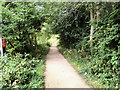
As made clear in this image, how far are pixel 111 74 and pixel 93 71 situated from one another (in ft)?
3.20

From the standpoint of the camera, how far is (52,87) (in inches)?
141

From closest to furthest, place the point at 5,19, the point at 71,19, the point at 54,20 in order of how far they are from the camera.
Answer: the point at 5,19
the point at 71,19
the point at 54,20

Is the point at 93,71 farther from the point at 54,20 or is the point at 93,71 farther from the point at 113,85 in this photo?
the point at 54,20

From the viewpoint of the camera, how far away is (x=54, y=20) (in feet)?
30.3

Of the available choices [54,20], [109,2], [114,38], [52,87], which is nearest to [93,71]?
[114,38]

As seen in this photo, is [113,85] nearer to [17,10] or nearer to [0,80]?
[0,80]

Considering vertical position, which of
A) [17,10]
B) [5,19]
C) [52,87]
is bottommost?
[52,87]

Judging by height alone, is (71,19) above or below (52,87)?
above

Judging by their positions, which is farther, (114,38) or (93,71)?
(93,71)

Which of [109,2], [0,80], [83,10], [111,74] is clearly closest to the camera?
[0,80]

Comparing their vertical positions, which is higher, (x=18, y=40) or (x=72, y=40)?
(x=18, y=40)

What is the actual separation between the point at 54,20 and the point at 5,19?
15.9ft

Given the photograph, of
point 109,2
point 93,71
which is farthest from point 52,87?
point 109,2

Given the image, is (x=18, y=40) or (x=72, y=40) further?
(x=72, y=40)
